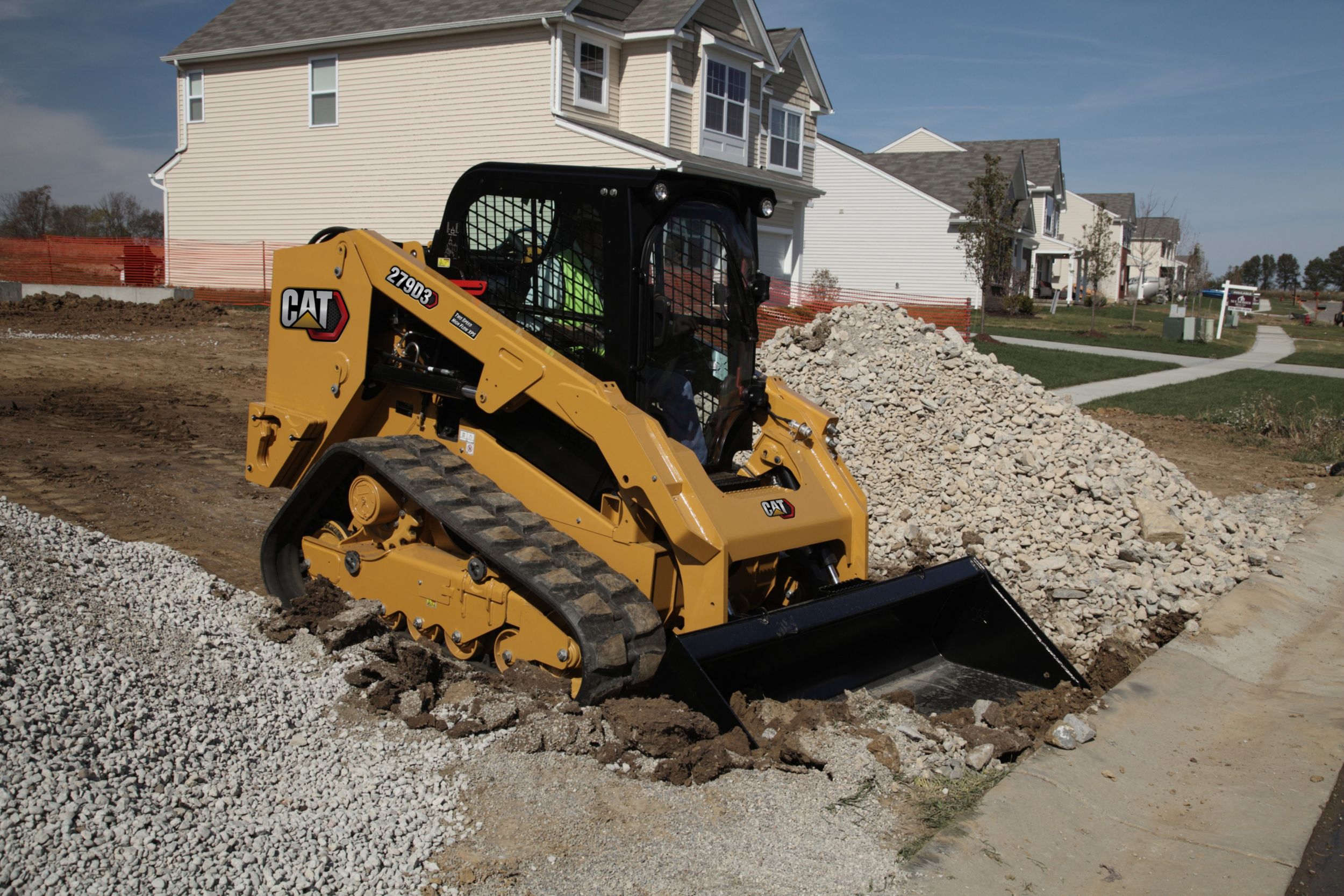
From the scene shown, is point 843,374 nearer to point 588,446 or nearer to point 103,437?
point 588,446

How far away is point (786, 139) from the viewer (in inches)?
1080

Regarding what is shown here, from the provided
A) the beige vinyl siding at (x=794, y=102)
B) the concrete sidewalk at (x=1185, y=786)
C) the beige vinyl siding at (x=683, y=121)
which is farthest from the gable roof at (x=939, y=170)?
the concrete sidewalk at (x=1185, y=786)

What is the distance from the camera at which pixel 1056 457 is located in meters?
9.02

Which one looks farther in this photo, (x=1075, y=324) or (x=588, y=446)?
(x=1075, y=324)

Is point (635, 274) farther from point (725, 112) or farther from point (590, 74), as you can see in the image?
A: point (725, 112)

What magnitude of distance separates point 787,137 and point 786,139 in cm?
4

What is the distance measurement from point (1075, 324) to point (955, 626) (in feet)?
110

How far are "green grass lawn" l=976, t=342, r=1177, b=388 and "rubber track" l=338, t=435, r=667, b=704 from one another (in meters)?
15.1

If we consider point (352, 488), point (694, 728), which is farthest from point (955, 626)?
point (352, 488)

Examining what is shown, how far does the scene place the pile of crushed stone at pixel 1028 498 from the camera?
737cm

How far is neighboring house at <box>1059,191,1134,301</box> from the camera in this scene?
6331cm

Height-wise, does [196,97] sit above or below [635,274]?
above

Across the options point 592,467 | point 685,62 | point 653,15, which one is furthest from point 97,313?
point 592,467

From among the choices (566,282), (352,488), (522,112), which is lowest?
(352,488)
